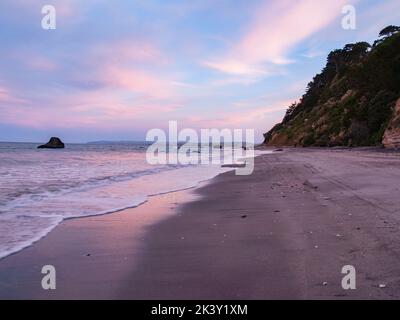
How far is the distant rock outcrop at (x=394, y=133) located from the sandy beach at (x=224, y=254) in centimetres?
2743

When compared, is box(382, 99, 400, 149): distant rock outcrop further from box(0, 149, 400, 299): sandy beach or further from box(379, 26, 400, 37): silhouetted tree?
box(379, 26, 400, 37): silhouetted tree

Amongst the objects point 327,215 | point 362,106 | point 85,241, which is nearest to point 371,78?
point 362,106

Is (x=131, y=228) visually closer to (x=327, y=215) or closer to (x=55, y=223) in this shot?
(x=55, y=223)

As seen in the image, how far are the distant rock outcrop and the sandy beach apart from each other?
1080 inches

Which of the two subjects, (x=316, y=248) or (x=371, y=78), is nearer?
(x=316, y=248)

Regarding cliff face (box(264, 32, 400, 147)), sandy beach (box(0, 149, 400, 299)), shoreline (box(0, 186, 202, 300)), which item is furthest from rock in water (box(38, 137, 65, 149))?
shoreline (box(0, 186, 202, 300))

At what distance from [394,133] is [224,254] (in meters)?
33.8

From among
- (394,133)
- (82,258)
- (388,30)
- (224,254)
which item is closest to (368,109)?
(394,133)

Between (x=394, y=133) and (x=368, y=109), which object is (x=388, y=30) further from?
(x=394, y=133)

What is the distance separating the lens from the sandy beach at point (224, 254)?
14.0 ft

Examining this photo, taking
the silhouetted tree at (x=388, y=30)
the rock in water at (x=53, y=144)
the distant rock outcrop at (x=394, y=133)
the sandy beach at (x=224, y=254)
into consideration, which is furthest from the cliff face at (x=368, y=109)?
the rock in water at (x=53, y=144)

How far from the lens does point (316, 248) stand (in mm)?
5695
